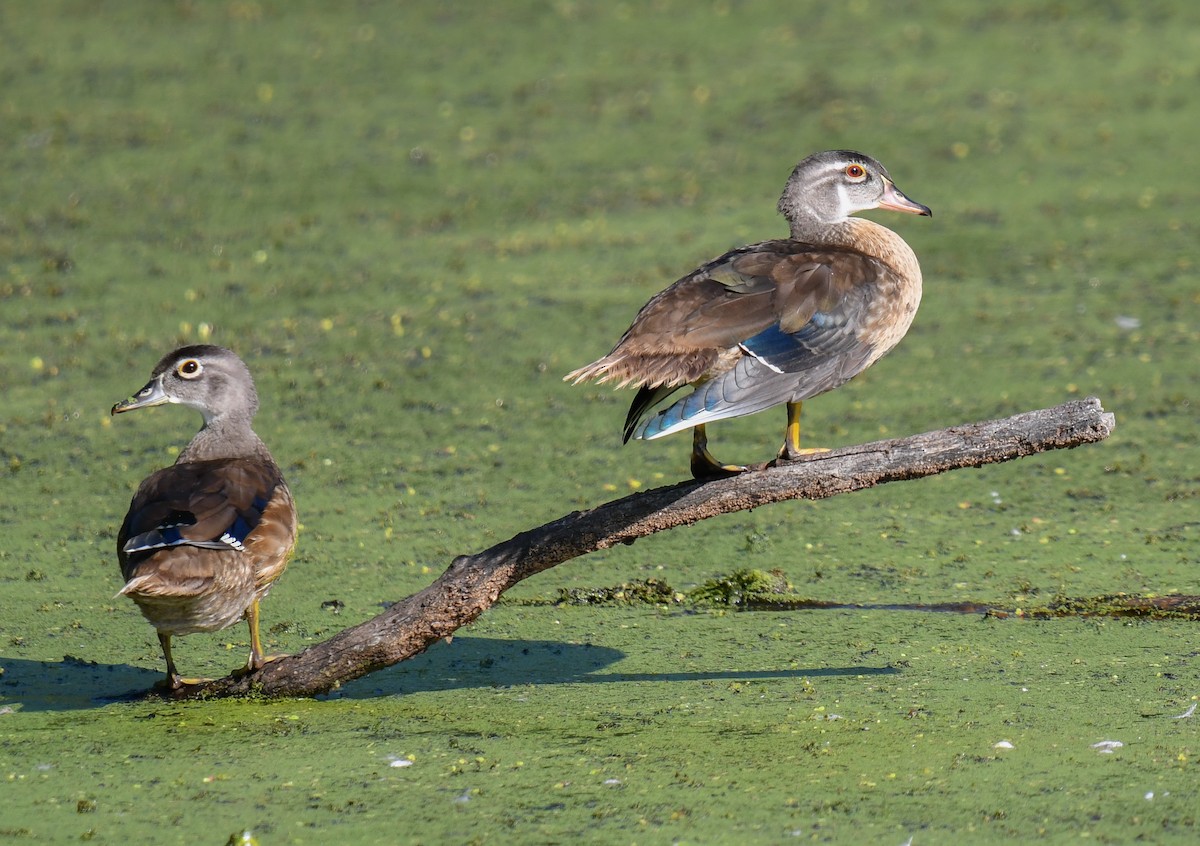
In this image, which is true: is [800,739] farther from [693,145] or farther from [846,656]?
[693,145]

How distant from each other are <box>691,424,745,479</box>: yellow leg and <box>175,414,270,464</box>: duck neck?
1522mm

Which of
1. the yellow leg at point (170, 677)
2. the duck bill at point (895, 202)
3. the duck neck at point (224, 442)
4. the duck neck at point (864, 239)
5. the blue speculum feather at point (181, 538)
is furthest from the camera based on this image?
the duck bill at point (895, 202)

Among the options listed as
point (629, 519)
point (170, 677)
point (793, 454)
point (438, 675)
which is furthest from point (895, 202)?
point (170, 677)

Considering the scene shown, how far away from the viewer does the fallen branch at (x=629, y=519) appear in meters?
4.24

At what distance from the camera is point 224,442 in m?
5.40

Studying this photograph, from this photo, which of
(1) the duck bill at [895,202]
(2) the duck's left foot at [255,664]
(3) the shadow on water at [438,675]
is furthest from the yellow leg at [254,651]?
(1) the duck bill at [895,202]

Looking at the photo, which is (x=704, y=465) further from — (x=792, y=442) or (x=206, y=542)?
(x=206, y=542)

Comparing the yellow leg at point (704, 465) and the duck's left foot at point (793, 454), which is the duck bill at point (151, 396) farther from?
the duck's left foot at point (793, 454)

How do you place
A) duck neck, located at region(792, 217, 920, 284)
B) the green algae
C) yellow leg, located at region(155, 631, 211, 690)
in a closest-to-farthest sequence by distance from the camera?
the green algae → yellow leg, located at region(155, 631, 211, 690) → duck neck, located at region(792, 217, 920, 284)

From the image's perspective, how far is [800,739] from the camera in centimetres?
432

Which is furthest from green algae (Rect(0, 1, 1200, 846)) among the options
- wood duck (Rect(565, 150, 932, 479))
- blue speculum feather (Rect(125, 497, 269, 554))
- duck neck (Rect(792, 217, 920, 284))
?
duck neck (Rect(792, 217, 920, 284))

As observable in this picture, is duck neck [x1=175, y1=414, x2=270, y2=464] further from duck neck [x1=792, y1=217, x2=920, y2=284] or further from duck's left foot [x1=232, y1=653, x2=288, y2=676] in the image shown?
duck neck [x1=792, y1=217, x2=920, y2=284]

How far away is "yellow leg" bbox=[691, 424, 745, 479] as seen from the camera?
4.63 metres

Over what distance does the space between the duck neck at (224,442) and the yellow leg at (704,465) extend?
4.99 ft
